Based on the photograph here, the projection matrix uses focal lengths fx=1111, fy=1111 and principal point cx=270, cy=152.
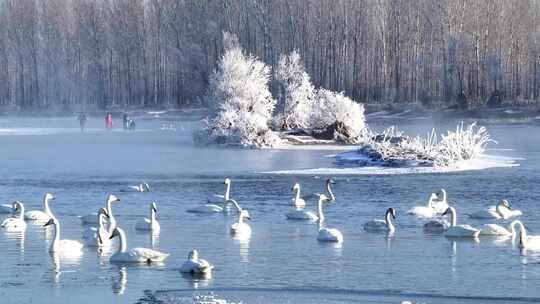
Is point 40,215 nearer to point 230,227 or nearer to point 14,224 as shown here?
point 14,224

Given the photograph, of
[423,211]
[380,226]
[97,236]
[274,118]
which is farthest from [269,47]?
[97,236]

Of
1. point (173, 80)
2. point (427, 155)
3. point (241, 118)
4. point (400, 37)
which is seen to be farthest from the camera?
point (173, 80)

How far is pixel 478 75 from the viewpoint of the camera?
71.5m

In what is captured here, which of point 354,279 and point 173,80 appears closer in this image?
point 354,279

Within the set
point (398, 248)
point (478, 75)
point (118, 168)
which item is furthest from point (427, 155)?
point (478, 75)

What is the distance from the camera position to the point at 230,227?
68.0 feet

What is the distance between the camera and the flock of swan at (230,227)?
54.0 feet

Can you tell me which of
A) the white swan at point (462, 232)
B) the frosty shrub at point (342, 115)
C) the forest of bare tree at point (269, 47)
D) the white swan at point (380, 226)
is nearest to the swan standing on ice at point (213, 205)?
the white swan at point (380, 226)

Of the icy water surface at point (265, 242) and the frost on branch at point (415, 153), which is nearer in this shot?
the icy water surface at point (265, 242)

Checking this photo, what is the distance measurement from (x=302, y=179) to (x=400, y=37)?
50432 millimetres

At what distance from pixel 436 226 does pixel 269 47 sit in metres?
60.0

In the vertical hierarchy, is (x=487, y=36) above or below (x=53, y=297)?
above

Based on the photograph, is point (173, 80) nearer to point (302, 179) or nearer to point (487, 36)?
point (487, 36)

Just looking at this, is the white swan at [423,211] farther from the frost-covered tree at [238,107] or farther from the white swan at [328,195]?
the frost-covered tree at [238,107]
